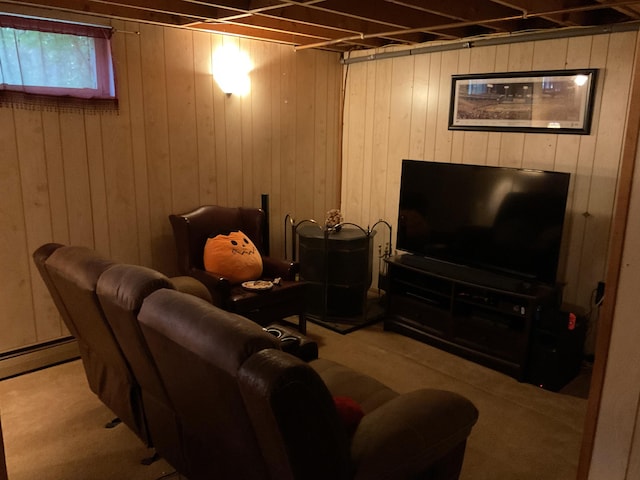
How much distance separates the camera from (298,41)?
4633mm

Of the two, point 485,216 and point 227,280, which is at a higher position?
point 485,216

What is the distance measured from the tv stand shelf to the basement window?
253 cm

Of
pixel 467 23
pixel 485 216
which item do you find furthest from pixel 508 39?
pixel 485 216

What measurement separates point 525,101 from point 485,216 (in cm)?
89

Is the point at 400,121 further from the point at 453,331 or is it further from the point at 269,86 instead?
the point at 453,331

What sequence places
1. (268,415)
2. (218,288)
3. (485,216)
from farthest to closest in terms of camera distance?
1. (485,216)
2. (218,288)
3. (268,415)

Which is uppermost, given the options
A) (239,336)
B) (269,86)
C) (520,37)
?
(520,37)

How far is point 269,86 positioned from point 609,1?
8.94ft

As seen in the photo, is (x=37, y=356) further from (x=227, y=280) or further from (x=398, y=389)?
(x=398, y=389)

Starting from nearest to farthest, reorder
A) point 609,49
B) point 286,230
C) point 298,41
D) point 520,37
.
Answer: point 609,49 → point 520,37 → point 298,41 → point 286,230

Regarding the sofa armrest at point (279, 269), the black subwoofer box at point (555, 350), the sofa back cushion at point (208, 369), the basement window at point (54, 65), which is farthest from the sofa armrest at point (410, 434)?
the basement window at point (54, 65)

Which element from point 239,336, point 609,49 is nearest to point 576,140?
point 609,49

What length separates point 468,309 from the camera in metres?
3.92

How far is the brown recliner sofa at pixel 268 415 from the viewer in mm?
1471
